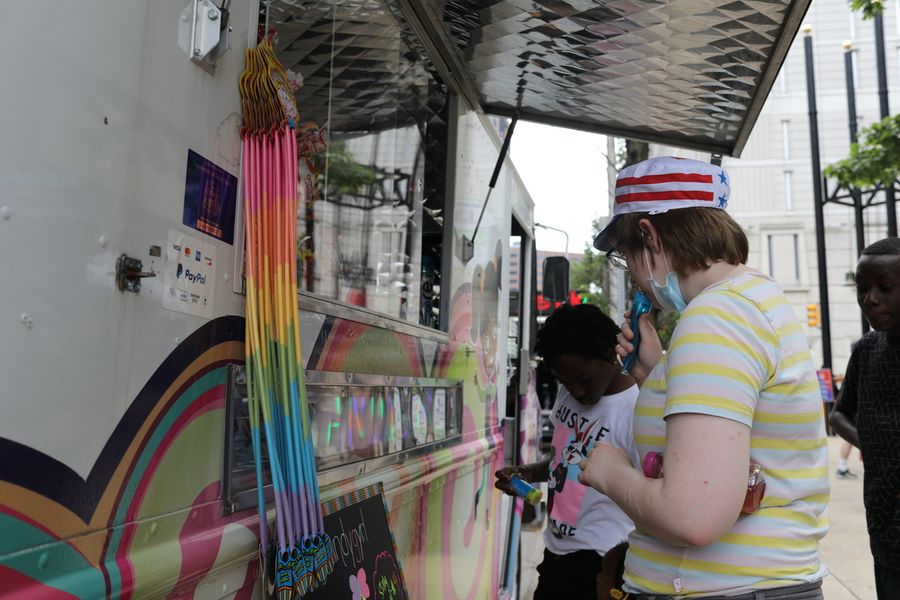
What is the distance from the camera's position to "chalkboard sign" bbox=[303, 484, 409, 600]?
5.34ft

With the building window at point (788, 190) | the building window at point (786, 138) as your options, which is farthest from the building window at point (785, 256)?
the building window at point (786, 138)

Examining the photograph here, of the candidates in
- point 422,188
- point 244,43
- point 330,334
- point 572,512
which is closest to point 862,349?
point 572,512

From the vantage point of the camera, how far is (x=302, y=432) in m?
1.43

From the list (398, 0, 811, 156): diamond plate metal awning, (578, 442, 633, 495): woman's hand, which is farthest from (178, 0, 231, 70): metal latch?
(398, 0, 811, 156): diamond plate metal awning

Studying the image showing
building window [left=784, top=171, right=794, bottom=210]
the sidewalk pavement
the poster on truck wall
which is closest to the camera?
the poster on truck wall

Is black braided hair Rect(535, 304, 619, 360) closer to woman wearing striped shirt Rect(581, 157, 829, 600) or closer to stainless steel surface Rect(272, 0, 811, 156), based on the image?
stainless steel surface Rect(272, 0, 811, 156)

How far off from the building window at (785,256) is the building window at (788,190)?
162cm

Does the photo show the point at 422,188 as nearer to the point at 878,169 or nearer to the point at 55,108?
the point at 55,108

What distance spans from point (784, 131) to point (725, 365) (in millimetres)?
38620

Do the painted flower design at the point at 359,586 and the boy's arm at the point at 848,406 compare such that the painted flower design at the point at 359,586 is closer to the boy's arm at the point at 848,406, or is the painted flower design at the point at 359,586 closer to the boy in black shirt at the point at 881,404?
the boy in black shirt at the point at 881,404

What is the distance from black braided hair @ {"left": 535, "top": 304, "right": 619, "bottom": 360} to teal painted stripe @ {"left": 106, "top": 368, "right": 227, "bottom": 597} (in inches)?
63.5

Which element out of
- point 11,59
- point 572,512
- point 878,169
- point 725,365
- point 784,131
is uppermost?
point 784,131

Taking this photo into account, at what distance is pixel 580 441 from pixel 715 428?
4.81ft

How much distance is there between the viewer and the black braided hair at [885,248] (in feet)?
9.28
